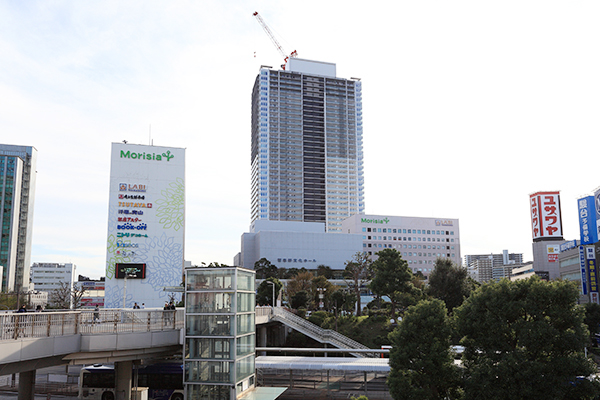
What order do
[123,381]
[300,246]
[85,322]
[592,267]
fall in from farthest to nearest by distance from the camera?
1. [300,246]
2. [592,267]
3. [123,381]
4. [85,322]

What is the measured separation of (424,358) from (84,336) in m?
20.1

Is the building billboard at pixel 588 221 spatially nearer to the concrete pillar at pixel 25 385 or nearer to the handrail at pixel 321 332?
the handrail at pixel 321 332

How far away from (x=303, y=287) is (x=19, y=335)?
65316mm

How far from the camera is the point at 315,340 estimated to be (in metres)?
60.3

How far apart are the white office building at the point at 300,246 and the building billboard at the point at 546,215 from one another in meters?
55.7

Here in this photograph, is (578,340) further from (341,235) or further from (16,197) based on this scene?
(16,197)

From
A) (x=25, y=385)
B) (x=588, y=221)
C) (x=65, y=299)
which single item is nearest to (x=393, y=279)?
(x=588, y=221)

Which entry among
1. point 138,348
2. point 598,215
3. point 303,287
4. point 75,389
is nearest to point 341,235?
point 303,287

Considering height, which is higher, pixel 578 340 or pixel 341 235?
pixel 341 235

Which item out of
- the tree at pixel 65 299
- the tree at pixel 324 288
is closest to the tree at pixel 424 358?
the tree at pixel 324 288

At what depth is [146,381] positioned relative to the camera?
126ft

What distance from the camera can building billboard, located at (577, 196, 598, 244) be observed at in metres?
74.7

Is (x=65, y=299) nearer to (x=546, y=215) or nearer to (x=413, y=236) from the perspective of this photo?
(x=413, y=236)

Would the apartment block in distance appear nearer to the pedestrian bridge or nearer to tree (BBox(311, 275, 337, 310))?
tree (BBox(311, 275, 337, 310))
